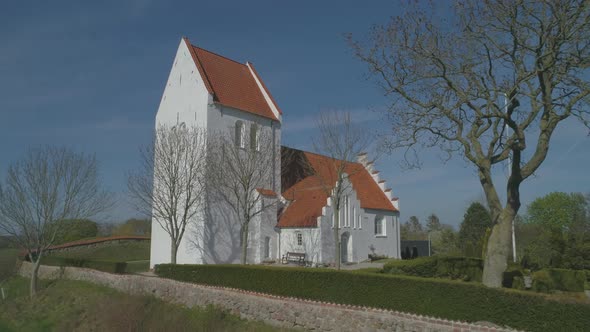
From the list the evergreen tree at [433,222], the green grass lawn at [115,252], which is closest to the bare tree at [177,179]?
the green grass lawn at [115,252]

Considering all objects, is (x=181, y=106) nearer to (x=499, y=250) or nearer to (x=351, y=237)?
(x=351, y=237)

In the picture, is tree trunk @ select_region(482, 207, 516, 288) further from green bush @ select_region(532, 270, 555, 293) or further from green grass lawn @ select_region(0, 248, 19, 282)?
green grass lawn @ select_region(0, 248, 19, 282)

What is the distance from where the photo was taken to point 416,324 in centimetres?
919

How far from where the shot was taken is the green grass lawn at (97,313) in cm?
1316

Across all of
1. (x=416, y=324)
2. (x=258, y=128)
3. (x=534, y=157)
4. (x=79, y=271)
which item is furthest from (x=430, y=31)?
(x=79, y=271)

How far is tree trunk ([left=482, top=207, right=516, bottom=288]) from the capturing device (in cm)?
1263

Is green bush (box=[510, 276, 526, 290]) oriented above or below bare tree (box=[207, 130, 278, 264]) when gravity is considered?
below

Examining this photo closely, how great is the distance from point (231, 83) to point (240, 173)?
Result: 24.6ft

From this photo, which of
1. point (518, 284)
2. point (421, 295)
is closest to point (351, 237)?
point (518, 284)

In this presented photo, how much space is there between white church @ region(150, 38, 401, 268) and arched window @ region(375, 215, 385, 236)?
0.28 metres

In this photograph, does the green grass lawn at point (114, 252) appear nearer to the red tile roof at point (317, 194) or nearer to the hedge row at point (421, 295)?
the red tile roof at point (317, 194)

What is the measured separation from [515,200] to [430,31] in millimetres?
5809

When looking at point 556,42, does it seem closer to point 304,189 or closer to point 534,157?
point 534,157

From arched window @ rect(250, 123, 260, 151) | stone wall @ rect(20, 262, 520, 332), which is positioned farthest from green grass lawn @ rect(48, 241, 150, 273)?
stone wall @ rect(20, 262, 520, 332)
